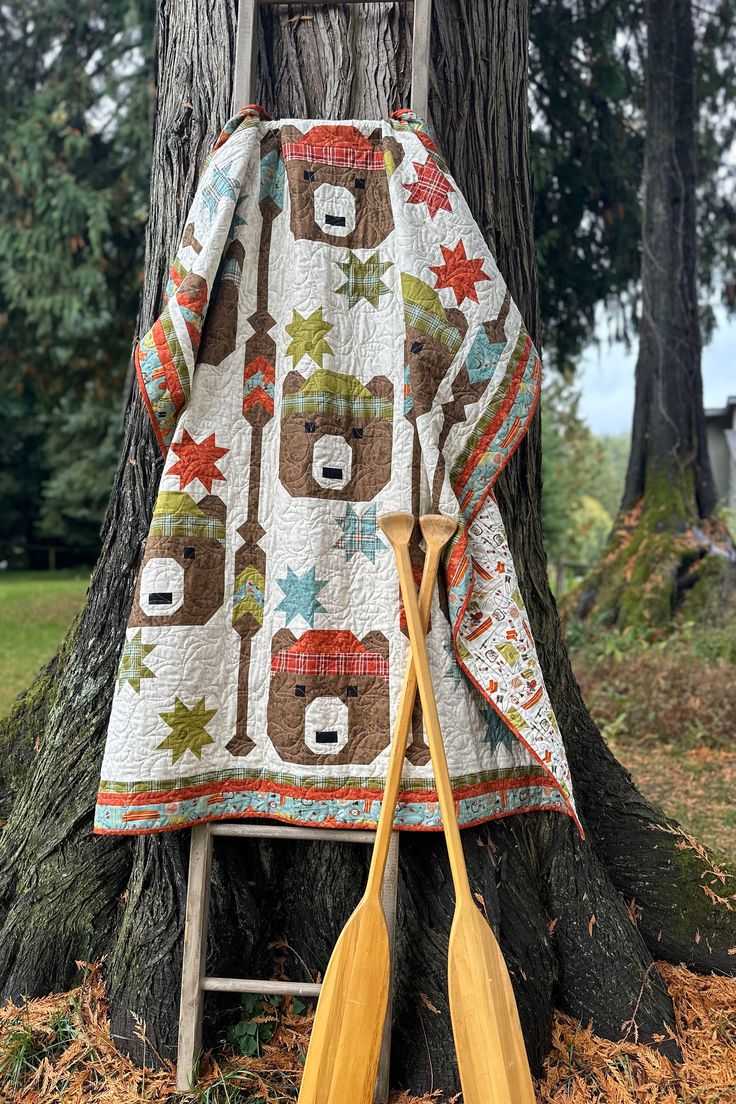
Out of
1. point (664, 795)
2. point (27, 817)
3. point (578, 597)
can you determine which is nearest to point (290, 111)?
point (27, 817)

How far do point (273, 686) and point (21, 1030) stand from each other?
98cm

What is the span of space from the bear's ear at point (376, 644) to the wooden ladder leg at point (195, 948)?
538mm

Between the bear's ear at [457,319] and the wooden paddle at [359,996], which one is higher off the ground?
the bear's ear at [457,319]

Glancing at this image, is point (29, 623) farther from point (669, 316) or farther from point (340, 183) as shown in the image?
point (340, 183)

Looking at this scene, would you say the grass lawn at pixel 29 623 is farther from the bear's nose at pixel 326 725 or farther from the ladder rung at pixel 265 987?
the bear's nose at pixel 326 725

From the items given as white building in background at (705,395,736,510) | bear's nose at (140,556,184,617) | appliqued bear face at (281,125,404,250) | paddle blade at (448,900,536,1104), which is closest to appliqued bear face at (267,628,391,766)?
bear's nose at (140,556,184,617)

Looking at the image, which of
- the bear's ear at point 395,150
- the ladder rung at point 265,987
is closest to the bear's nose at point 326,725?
the ladder rung at point 265,987

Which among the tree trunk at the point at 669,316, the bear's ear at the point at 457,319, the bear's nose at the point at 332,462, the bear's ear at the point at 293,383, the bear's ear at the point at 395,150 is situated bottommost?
the bear's nose at the point at 332,462

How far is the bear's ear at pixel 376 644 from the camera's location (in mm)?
1925

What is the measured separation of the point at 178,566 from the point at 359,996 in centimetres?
95

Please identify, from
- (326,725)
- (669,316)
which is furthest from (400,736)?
(669,316)

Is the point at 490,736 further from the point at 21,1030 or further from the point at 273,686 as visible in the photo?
the point at 21,1030

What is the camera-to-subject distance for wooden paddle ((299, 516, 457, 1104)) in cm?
167

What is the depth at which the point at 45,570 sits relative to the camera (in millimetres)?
19359
